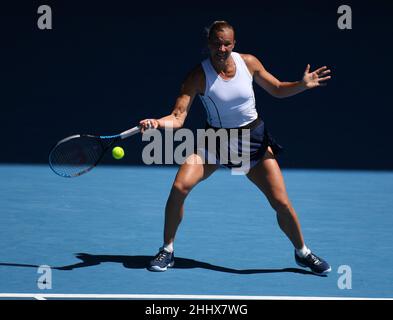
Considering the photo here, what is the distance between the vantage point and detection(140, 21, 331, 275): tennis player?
698 cm

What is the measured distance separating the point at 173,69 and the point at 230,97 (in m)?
5.89

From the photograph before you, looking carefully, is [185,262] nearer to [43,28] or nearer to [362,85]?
[362,85]

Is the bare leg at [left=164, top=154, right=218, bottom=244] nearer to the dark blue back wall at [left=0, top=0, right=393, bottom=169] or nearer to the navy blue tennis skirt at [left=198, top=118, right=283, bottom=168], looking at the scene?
the navy blue tennis skirt at [left=198, top=118, right=283, bottom=168]

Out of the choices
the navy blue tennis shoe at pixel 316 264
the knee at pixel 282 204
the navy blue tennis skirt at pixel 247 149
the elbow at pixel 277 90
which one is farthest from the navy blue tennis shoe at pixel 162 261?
the elbow at pixel 277 90

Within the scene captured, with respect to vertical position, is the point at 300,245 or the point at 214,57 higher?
the point at 214,57

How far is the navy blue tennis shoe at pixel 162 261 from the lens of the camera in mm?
7164

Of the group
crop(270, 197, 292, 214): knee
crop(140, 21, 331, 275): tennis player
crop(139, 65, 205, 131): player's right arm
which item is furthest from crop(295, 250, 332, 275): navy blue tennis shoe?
crop(139, 65, 205, 131): player's right arm

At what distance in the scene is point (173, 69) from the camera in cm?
1281

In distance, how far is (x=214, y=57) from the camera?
6.96 m

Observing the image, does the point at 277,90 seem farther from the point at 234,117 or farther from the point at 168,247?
the point at 168,247

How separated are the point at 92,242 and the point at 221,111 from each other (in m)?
1.56

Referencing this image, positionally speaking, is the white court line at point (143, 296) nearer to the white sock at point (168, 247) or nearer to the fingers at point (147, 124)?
the white sock at point (168, 247)

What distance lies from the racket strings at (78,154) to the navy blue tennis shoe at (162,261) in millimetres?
766

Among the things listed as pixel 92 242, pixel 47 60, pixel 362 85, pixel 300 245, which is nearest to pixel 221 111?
pixel 300 245
